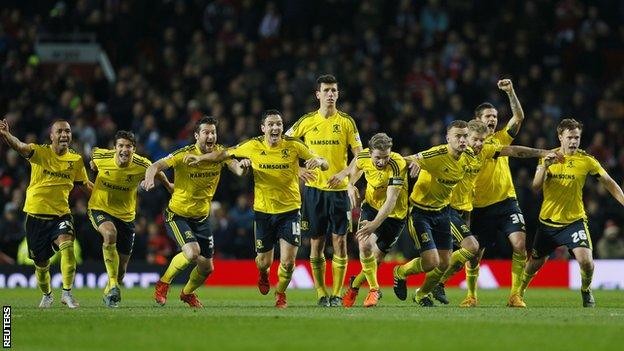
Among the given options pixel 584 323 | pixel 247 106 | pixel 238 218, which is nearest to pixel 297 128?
pixel 584 323

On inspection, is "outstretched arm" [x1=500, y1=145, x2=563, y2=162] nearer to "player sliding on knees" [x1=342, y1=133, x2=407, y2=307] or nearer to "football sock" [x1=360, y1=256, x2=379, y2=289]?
"player sliding on knees" [x1=342, y1=133, x2=407, y2=307]

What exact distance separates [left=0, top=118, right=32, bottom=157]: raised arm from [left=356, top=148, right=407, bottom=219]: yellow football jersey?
4.28 m

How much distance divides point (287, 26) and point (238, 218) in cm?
636

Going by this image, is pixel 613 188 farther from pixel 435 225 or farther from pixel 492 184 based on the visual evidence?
pixel 435 225

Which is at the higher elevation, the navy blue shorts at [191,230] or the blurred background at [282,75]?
the blurred background at [282,75]

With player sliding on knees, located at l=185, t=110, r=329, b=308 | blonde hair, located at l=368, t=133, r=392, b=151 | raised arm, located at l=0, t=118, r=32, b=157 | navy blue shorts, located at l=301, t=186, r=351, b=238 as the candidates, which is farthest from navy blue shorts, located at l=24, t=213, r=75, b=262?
blonde hair, located at l=368, t=133, r=392, b=151

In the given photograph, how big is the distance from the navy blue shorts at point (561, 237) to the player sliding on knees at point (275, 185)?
331 cm

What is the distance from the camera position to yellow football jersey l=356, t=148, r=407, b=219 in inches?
620

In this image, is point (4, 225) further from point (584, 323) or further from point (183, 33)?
point (584, 323)

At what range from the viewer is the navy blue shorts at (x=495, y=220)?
664 inches

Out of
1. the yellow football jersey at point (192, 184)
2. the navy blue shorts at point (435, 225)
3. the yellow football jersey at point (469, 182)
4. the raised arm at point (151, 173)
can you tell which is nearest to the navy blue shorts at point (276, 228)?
the yellow football jersey at point (192, 184)

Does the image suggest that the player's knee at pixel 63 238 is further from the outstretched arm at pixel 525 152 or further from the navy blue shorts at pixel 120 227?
the outstretched arm at pixel 525 152

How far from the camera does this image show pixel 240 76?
2728cm

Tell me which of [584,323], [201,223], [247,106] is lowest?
[584,323]
